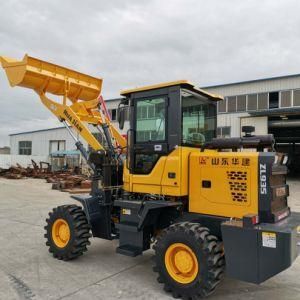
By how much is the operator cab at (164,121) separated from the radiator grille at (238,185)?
0.92 m

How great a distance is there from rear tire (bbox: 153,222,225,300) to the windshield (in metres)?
1.40

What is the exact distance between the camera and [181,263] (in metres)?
4.95

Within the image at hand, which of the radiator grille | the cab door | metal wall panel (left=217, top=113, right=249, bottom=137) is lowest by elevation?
the radiator grille

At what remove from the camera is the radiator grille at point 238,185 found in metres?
4.89

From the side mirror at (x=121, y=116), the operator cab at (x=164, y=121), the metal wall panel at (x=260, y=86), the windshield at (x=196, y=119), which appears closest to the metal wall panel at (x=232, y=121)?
the metal wall panel at (x=260, y=86)

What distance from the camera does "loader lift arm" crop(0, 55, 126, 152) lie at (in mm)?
6918

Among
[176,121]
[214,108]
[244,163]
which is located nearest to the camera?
[244,163]

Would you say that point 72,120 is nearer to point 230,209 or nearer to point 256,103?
point 230,209

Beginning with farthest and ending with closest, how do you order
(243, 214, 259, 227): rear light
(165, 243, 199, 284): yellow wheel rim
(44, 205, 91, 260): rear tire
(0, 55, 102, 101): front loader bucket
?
(0, 55, 102, 101): front loader bucket
(44, 205, 91, 260): rear tire
(165, 243, 199, 284): yellow wheel rim
(243, 214, 259, 227): rear light

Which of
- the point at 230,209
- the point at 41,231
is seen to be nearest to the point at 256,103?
the point at 41,231

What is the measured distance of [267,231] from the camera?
4.35 metres

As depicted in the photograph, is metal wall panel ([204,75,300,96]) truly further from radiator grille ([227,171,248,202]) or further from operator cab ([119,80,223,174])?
radiator grille ([227,171,248,202])

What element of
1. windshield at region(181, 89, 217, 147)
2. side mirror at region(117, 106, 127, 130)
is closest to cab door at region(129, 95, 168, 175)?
side mirror at region(117, 106, 127, 130)

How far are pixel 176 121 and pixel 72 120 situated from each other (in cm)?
250
